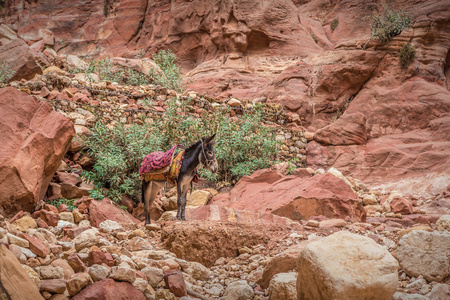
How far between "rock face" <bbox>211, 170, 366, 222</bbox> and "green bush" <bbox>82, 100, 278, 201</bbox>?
1.72m

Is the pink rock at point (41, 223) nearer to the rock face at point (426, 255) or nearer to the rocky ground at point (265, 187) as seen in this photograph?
the rocky ground at point (265, 187)

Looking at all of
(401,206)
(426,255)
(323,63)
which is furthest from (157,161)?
(323,63)

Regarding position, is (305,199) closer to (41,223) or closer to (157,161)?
(157,161)

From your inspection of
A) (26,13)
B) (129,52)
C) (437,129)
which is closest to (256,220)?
(437,129)

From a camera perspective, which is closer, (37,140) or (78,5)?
(37,140)

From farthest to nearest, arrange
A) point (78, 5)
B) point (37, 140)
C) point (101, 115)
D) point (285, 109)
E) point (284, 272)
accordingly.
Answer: point (78, 5) → point (285, 109) → point (101, 115) → point (37, 140) → point (284, 272)

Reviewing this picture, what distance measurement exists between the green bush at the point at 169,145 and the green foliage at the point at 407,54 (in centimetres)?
569

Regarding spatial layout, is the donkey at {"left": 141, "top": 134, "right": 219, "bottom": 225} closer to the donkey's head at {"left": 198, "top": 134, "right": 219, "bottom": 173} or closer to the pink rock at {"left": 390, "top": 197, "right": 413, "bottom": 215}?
the donkey's head at {"left": 198, "top": 134, "right": 219, "bottom": 173}

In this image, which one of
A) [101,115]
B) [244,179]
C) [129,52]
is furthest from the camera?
[129,52]

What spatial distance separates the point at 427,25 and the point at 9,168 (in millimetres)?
13512

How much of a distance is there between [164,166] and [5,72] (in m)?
8.45

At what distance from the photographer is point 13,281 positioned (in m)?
2.11

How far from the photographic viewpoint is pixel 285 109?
1348 centimetres

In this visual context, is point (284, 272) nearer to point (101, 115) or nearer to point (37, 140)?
point (37, 140)
